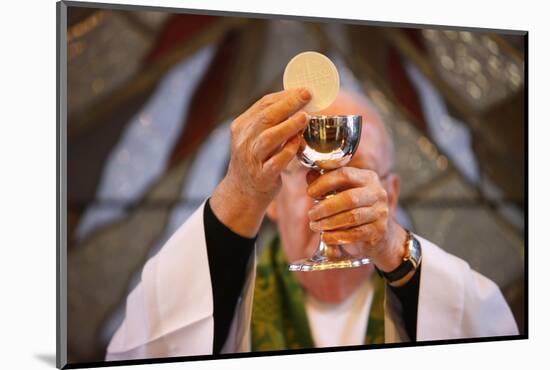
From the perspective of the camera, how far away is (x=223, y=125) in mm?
3373

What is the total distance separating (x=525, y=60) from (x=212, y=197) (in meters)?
1.46

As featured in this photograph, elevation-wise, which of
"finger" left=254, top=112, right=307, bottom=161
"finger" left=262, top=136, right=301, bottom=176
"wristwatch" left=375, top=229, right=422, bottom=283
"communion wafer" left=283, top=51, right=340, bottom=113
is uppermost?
"communion wafer" left=283, top=51, right=340, bottom=113

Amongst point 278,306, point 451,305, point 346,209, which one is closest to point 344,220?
point 346,209

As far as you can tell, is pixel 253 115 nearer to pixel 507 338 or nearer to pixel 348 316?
pixel 348 316

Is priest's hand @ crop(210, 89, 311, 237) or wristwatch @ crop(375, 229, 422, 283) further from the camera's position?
wristwatch @ crop(375, 229, 422, 283)

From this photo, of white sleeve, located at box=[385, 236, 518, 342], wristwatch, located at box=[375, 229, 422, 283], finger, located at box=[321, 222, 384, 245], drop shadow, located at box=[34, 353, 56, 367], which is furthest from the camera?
white sleeve, located at box=[385, 236, 518, 342]

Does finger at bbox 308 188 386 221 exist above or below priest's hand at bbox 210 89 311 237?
below

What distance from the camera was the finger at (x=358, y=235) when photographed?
9.75 ft

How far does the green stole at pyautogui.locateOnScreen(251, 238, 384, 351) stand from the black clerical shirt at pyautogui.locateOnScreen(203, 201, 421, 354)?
0.35 ft

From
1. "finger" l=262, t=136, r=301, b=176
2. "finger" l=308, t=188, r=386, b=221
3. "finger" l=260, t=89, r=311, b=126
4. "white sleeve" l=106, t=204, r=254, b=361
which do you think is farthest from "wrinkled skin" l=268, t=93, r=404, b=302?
"white sleeve" l=106, t=204, r=254, b=361

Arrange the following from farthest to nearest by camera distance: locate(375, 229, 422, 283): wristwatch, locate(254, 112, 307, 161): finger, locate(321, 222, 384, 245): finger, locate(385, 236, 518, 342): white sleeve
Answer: locate(385, 236, 518, 342): white sleeve, locate(375, 229, 422, 283): wristwatch, locate(321, 222, 384, 245): finger, locate(254, 112, 307, 161): finger

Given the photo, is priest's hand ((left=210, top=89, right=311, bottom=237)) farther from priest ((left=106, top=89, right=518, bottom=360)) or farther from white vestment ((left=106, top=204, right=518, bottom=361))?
white vestment ((left=106, top=204, right=518, bottom=361))

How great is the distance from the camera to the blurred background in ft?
10.4

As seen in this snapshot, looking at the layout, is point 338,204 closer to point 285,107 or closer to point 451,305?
point 285,107
